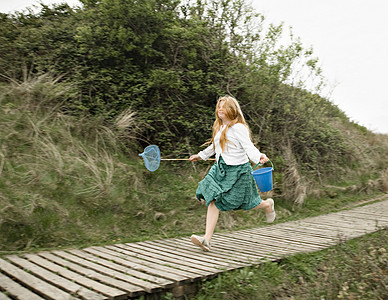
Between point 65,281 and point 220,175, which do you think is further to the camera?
point 220,175

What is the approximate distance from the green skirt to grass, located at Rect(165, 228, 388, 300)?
83 cm

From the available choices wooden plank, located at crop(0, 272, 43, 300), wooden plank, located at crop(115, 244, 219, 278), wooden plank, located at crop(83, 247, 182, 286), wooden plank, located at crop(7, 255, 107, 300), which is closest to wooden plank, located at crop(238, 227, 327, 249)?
wooden plank, located at crop(115, 244, 219, 278)

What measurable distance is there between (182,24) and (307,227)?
202 inches

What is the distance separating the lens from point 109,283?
10.9 ft

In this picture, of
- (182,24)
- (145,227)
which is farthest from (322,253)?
(182,24)

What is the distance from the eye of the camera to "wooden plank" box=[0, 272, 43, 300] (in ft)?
9.87

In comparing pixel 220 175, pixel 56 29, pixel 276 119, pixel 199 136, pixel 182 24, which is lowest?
pixel 220 175

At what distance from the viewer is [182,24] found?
8.70 metres

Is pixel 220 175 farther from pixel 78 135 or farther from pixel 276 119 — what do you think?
pixel 276 119

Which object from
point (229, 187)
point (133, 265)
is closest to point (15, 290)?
point (133, 265)

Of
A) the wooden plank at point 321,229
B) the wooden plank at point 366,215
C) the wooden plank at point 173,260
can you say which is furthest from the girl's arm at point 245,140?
the wooden plank at point 366,215

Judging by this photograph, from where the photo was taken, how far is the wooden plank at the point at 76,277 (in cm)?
307

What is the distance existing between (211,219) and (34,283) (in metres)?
2.07

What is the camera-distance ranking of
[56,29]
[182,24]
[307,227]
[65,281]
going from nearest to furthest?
[65,281] < [307,227] < [56,29] < [182,24]
